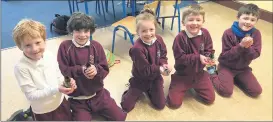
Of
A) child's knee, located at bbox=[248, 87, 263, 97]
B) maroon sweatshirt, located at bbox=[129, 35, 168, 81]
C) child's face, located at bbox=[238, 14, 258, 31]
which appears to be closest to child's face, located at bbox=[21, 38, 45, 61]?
maroon sweatshirt, located at bbox=[129, 35, 168, 81]

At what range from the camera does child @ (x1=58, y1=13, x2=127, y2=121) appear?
1.76 metres

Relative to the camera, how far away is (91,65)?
5.75ft

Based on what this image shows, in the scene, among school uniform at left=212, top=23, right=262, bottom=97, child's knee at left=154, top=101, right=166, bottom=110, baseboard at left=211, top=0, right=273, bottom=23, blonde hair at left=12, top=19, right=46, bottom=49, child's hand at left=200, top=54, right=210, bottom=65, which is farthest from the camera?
baseboard at left=211, top=0, right=273, bottom=23

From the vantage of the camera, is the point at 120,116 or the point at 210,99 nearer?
the point at 120,116

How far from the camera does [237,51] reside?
2.22 m

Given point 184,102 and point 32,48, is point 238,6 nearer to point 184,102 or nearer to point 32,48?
point 184,102

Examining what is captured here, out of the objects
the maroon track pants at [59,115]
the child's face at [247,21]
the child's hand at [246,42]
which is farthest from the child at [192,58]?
the maroon track pants at [59,115]

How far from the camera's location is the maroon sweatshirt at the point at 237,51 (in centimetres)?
223

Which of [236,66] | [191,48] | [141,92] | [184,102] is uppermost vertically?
[191,48]

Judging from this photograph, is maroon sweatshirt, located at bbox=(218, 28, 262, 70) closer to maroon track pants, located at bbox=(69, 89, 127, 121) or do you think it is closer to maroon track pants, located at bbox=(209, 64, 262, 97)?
maroon track pants, located at bbox=(209, 64, 262, 97)

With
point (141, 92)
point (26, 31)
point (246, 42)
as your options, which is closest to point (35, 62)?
point (26, 31)

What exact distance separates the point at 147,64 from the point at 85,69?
0.49 m

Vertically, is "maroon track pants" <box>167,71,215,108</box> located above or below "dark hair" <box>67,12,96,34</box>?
below

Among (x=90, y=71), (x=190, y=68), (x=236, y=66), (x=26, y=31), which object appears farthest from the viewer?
(x=236, y=66)
